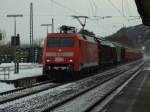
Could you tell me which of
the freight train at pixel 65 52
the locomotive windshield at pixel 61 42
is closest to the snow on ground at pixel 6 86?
the freight train at pixel 65 52

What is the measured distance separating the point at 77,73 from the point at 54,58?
1.82 m

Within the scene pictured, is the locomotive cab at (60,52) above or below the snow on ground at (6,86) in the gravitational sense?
above

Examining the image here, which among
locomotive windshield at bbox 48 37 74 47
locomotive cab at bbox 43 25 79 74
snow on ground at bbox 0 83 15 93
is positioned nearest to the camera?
snow on ground at bbox 0 83 15 93

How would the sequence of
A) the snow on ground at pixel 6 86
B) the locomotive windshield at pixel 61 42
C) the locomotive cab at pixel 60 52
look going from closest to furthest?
the snow on ground at pixel 6 86, the locomotive cab at pixel 60 52, the locomotive windshield at pixel 61 42

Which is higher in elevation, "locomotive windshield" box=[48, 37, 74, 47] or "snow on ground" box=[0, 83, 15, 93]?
"locomotive windshield" box=[48, 37, 74, 47]

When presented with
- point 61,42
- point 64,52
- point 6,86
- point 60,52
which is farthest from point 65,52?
point 6,86

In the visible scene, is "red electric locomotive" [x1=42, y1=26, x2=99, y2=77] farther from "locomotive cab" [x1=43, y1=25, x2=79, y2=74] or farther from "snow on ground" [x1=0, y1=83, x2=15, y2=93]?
"snow on ground" [x1=0, y1=83, x2=15, y2=93]

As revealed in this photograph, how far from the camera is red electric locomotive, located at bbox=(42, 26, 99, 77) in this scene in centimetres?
2886

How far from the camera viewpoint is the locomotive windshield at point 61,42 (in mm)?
29906

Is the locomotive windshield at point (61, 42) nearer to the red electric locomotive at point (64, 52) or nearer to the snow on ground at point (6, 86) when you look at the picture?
the red electric locomotive at point (64, 52)

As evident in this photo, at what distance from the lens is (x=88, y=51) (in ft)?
111

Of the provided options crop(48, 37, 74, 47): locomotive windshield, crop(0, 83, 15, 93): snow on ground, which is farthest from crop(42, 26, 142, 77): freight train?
crop(0, 83, 15, 93): snow on ground

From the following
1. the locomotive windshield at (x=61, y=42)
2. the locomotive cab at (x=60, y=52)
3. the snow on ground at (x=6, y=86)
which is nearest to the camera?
the snow on ground at (x=6, y=86)

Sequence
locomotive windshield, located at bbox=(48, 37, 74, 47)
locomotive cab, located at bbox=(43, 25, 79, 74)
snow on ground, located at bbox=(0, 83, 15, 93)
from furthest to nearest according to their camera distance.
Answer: locomotive windshield, located at bbox=(48, 37, 74, 47) → locomotive cab, located at bbox=(43, 25, 79, 74) → snow on ground, located at bbox=(0, 83, 15, 93)
